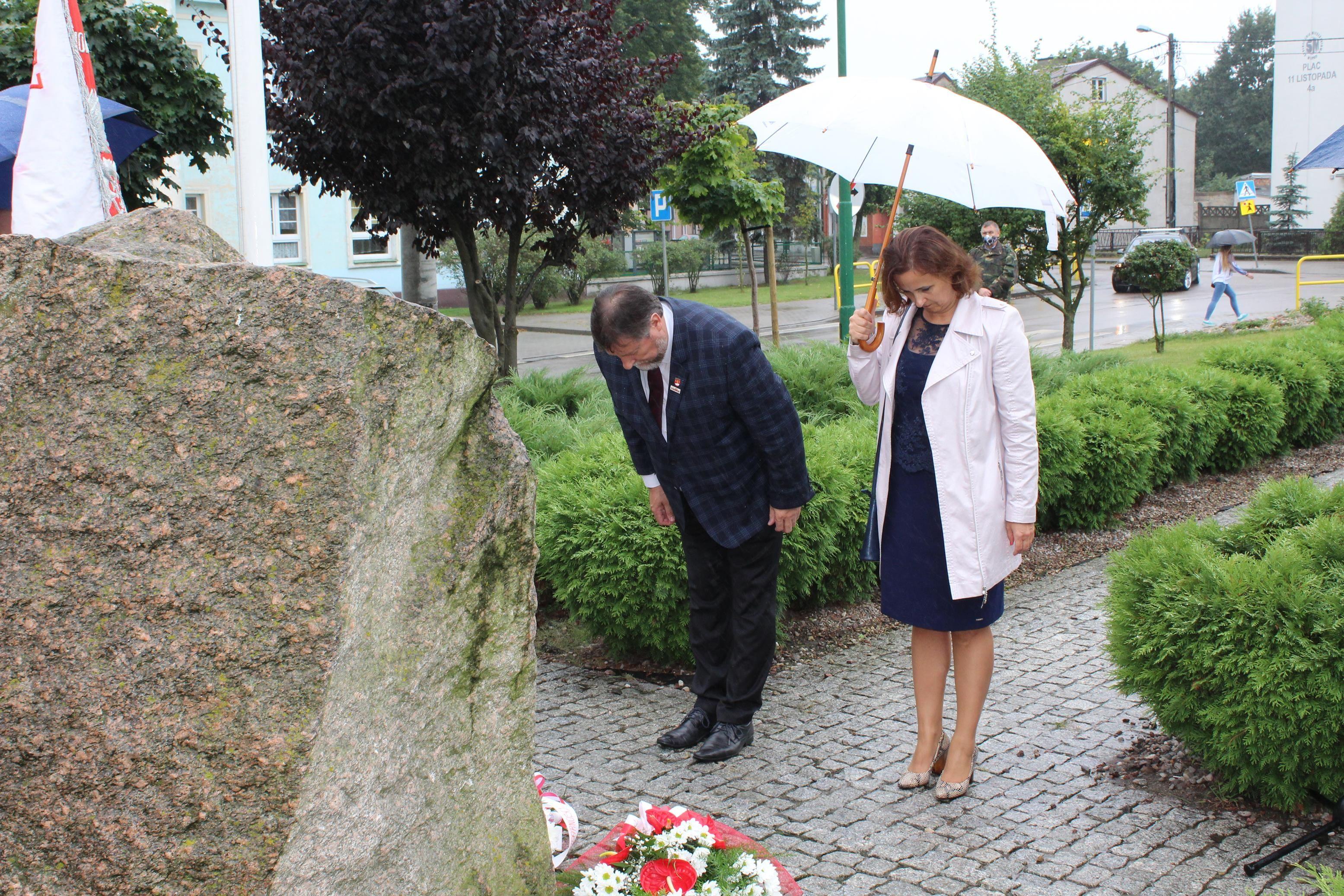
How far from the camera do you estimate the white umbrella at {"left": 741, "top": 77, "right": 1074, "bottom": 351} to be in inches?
168

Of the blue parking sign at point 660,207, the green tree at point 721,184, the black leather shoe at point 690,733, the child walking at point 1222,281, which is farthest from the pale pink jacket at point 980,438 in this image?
the child walking at point 1222,281

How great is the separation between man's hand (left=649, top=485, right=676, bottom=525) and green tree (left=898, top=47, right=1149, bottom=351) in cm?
1130

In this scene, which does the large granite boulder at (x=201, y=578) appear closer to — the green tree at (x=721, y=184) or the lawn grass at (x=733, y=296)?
the green tree at (x=721, y=184)

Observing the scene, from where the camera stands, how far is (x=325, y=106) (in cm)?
827

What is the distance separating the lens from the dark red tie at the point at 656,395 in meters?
3.98

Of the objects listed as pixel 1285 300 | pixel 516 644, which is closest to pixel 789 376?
pixel 516 644

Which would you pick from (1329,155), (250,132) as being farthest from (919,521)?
(1329,155)

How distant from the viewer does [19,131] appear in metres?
5.40

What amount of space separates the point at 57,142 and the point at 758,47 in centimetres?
4145

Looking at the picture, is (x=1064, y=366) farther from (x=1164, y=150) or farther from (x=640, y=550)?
(x=1164, y=150)

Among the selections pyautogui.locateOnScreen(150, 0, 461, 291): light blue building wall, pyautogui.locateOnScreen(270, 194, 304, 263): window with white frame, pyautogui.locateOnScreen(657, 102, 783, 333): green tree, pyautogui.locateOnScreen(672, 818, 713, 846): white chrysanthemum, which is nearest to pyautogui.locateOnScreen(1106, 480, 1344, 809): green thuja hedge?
pyautogui.locateOnScreen(672, 818, 713, 846): white chrysanthemum

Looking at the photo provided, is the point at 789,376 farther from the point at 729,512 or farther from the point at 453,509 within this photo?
the point at 453,509

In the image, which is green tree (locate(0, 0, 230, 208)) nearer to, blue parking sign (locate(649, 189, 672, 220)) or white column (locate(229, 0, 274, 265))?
white column (locate(229, 0, 274, 265))

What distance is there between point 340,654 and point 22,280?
924 millimetres
